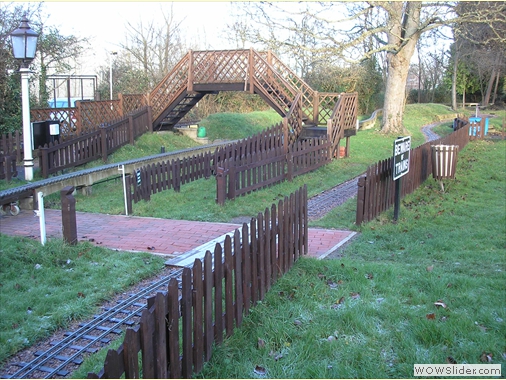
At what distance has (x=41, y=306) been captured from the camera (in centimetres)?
507

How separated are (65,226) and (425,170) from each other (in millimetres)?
8779

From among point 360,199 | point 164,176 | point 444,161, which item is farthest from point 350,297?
point 444,161

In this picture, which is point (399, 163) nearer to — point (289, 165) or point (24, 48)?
point (289, 165)

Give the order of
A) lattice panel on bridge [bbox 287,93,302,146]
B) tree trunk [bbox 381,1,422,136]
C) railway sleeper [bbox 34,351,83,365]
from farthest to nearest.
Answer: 1. tree trunk [bbox 381,1,422,136]
2. lattice panel on bridge [bbox 287,93,302,146]
3. railway sleeper [bbox 34,351,83,365]

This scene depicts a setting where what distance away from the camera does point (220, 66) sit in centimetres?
1969

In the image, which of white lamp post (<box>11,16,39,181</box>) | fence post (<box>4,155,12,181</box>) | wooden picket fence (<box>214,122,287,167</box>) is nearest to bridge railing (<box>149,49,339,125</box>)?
wooden picket fence (<box>214,122,287,167</box>)

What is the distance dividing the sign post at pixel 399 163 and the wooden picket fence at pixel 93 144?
920cm

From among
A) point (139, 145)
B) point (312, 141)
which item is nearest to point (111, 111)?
point (139, 145)

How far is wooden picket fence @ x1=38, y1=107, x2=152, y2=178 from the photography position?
13.8 m

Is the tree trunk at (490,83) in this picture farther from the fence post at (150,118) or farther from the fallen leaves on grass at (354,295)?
the fallen leaves on grass at (354,295)

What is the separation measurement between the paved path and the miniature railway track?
1797 mm

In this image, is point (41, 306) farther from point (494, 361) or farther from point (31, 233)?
point (494, 361)

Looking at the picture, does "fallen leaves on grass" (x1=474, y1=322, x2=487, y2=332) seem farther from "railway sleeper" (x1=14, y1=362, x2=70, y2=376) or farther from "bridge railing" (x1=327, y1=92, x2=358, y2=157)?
"bridge railing" (x1=327, y1=92, x2=358, y2=157)

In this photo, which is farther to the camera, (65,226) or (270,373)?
(65,226)
